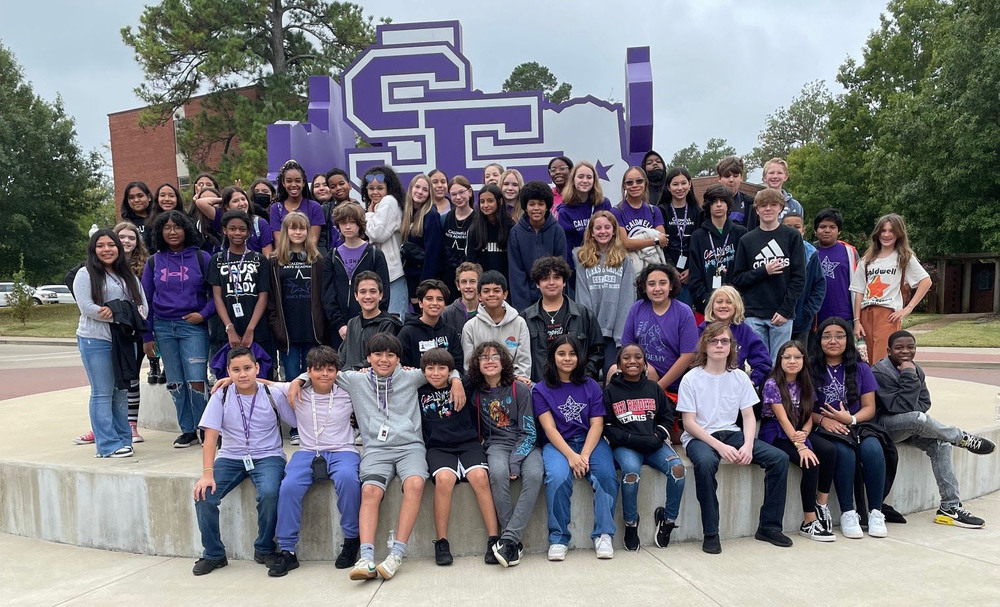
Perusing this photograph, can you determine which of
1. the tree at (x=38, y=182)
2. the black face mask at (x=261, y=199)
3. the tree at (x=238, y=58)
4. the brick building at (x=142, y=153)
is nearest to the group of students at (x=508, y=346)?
the black face mask at (x=261, y=199)

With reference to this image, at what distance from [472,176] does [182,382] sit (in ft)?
17.8

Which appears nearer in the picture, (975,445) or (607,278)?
(975,445)

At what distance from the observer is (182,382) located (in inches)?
205

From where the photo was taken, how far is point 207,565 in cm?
393

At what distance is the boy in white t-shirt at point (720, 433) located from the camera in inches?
162

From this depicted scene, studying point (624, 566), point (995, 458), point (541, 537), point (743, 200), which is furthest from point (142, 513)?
point (995, 458)

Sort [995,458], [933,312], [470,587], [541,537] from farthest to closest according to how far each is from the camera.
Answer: [933,312] < [995,458] < [541,537] < [470,587]

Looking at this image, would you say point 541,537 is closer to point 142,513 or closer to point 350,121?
point 142,513

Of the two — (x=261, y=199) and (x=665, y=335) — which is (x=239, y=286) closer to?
(x=261, y=199)

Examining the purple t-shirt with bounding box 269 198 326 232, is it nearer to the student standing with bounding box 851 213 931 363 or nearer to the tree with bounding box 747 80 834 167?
the student standing with bounding box 851 213 931 363

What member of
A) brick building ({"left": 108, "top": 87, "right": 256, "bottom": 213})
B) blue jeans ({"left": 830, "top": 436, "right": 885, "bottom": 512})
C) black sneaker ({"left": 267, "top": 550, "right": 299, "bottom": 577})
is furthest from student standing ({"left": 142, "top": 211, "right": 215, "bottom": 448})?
brick building ({"left": 108, "top": 87, "right": 256, "bottom": 213})

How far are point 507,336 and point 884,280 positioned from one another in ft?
11.5

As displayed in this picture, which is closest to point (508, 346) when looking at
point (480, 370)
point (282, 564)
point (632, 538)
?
point (480, 370)

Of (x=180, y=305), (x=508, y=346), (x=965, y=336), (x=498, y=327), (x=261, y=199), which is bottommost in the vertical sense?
(x=965, y=336)
